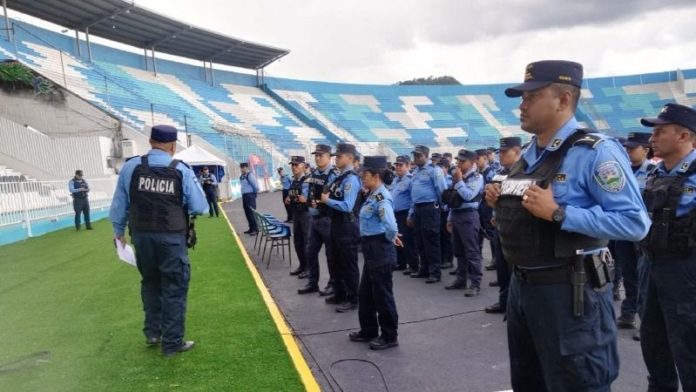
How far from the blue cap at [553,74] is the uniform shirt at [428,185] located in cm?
504

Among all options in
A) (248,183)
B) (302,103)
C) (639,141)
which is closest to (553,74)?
(639,141)

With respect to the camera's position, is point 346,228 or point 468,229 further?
point 468,229

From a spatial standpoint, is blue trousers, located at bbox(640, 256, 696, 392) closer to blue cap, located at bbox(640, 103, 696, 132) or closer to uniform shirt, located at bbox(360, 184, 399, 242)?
blue cap, located at bbox(640, 103, 696, 132)

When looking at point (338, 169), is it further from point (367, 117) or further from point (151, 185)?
point (367, 117)

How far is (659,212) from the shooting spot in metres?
3.05

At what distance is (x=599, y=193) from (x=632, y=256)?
3.63 m

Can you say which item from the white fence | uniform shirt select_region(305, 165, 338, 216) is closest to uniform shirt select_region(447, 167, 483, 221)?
uniform shirt select_region(305, 165, 338, 216)

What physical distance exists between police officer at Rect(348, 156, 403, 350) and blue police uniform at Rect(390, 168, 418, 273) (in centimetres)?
324

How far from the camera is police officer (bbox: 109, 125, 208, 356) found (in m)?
4.26

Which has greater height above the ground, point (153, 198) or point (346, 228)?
point (153, 198)

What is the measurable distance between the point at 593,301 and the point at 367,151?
3610 centimetres

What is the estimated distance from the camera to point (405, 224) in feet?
26.7

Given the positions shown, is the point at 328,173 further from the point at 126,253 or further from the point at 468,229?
the point at 126,253

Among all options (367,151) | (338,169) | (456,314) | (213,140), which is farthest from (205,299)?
(367,151)
